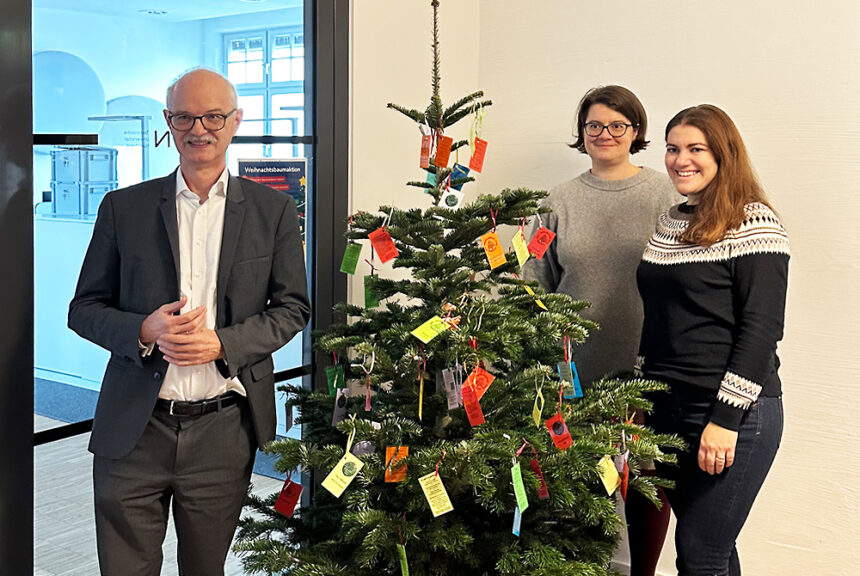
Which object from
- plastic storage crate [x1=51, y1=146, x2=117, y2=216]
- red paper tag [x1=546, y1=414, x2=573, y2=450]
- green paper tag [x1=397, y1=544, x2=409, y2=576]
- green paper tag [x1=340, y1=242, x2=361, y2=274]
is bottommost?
green paper tag [x1=397, y1=544, x2=409, y2=576]

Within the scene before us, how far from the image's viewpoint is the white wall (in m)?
2.71

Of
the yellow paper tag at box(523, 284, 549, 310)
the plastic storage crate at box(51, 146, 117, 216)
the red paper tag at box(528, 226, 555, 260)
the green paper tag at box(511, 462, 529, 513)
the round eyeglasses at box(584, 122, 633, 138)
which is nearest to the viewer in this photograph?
the green paper tag at box(511, 462, 529, 513)

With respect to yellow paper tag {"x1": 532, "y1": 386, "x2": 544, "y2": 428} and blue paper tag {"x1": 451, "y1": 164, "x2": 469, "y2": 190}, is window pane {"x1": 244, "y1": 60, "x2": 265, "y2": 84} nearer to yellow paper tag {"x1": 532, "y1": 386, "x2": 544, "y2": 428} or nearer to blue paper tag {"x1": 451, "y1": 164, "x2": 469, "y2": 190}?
blue paper tag {"x1": 451, "y1": 164, "x2": 469, "y2": 190}

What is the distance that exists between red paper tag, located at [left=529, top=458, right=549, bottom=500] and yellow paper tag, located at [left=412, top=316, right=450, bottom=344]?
350mm

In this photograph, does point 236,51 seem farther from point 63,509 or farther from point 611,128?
point 63,509

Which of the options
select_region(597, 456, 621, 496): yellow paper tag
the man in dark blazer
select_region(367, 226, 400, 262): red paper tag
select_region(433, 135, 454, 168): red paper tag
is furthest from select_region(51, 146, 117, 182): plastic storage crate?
select_region(597, 456, 621, 496): yellow paper tag

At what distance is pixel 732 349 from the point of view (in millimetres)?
2115

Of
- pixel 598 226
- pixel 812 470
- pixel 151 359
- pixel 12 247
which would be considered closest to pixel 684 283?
pixel 598 226

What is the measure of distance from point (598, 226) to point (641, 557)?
3.53 ft

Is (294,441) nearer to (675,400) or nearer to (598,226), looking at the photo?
(675,400)

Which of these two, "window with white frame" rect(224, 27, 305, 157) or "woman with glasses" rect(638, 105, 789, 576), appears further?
"window with white frame" rect(224, 27, 305, 157)

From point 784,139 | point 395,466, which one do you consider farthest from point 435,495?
point 784,139

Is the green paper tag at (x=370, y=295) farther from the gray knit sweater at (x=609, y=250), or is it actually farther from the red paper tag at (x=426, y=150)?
the gray knit sweater at (x=609, y=250)

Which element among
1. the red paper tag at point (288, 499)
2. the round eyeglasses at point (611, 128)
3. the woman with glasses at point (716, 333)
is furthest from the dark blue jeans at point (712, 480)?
the red paper tag at point (288, 499)
